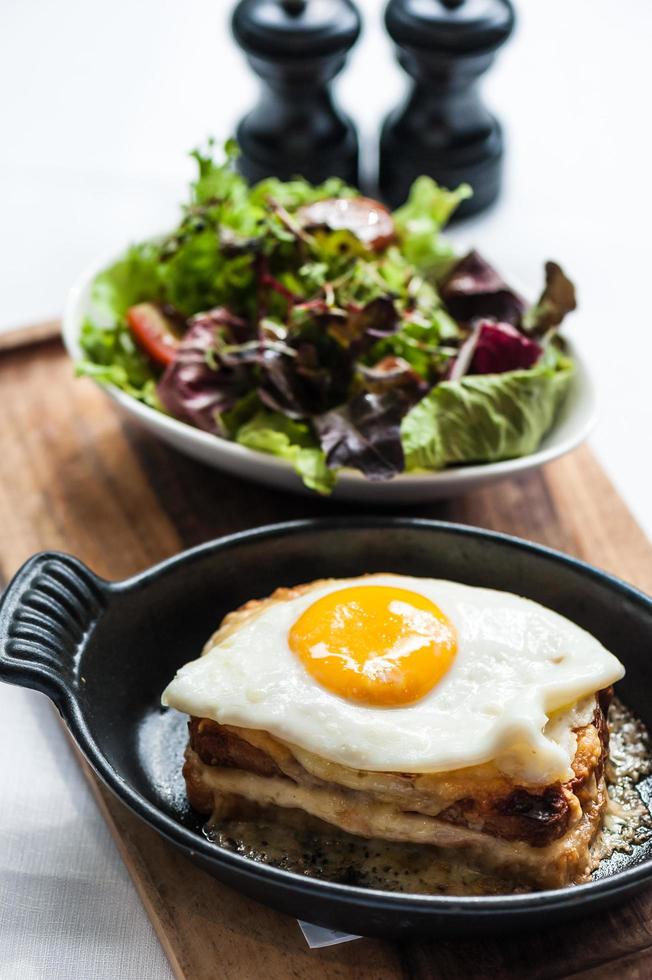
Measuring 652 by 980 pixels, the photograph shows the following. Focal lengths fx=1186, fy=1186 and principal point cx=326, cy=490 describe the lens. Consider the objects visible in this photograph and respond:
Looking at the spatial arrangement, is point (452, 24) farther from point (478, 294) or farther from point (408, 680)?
point (408, 680)

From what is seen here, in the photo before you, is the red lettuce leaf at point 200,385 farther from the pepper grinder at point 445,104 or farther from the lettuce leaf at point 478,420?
the pepper grinder at point 445,104

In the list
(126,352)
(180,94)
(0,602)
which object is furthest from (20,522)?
(180,94)

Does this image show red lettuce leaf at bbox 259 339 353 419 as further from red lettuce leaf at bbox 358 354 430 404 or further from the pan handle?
the pan handle

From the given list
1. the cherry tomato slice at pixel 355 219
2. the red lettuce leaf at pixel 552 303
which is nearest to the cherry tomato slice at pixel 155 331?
the cherry tomato slice at pixel 355 219

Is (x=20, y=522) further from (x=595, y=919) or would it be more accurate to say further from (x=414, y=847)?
(x=595, y=919)

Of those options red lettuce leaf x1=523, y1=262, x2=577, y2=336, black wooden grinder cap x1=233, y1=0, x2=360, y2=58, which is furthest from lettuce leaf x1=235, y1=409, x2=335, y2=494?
black wooden grinder cap x1=233, y1=0, x2=360, y2=58

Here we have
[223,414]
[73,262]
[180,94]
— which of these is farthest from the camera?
[180,94]
